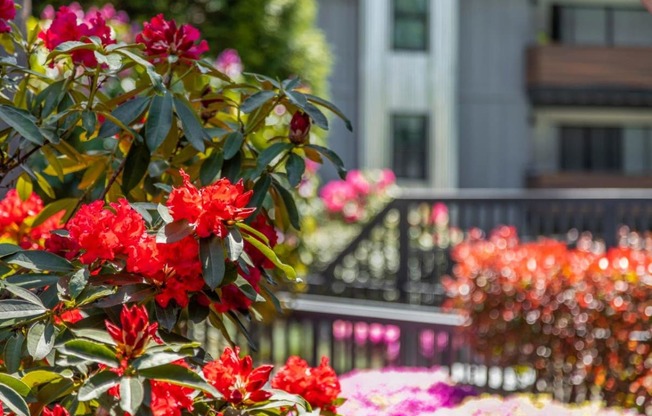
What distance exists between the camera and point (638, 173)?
936 inches

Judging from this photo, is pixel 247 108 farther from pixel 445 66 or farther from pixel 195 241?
pixel 445 66

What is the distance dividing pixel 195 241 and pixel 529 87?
21.5 m

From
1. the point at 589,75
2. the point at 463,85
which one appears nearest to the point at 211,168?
the point at 463,85

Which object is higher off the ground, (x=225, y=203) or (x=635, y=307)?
(x=225, y=203)

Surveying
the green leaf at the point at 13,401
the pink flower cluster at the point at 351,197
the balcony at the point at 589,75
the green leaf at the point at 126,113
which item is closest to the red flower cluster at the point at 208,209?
the green leaf at the point at 13,401

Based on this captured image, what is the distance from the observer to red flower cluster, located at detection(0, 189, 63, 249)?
3008mm

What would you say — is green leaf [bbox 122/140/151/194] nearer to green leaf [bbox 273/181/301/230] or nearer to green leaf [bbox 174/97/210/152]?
green leaf [bbox 174/97/210/152]

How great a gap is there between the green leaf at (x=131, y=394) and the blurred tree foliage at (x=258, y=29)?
1325 centimetres

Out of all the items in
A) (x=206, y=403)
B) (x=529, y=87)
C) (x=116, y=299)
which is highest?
(x=529, y=87)

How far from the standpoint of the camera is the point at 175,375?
5.51 feet

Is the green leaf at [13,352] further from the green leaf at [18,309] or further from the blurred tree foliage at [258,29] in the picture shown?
the blurred tree foliage at [258,29]

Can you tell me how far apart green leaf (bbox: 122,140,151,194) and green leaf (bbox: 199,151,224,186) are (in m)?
0.15

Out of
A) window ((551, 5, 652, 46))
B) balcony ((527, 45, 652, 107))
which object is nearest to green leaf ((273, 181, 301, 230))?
balcony ((527, 45, 652, 107))

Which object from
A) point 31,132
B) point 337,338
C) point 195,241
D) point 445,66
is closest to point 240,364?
point 195,241
